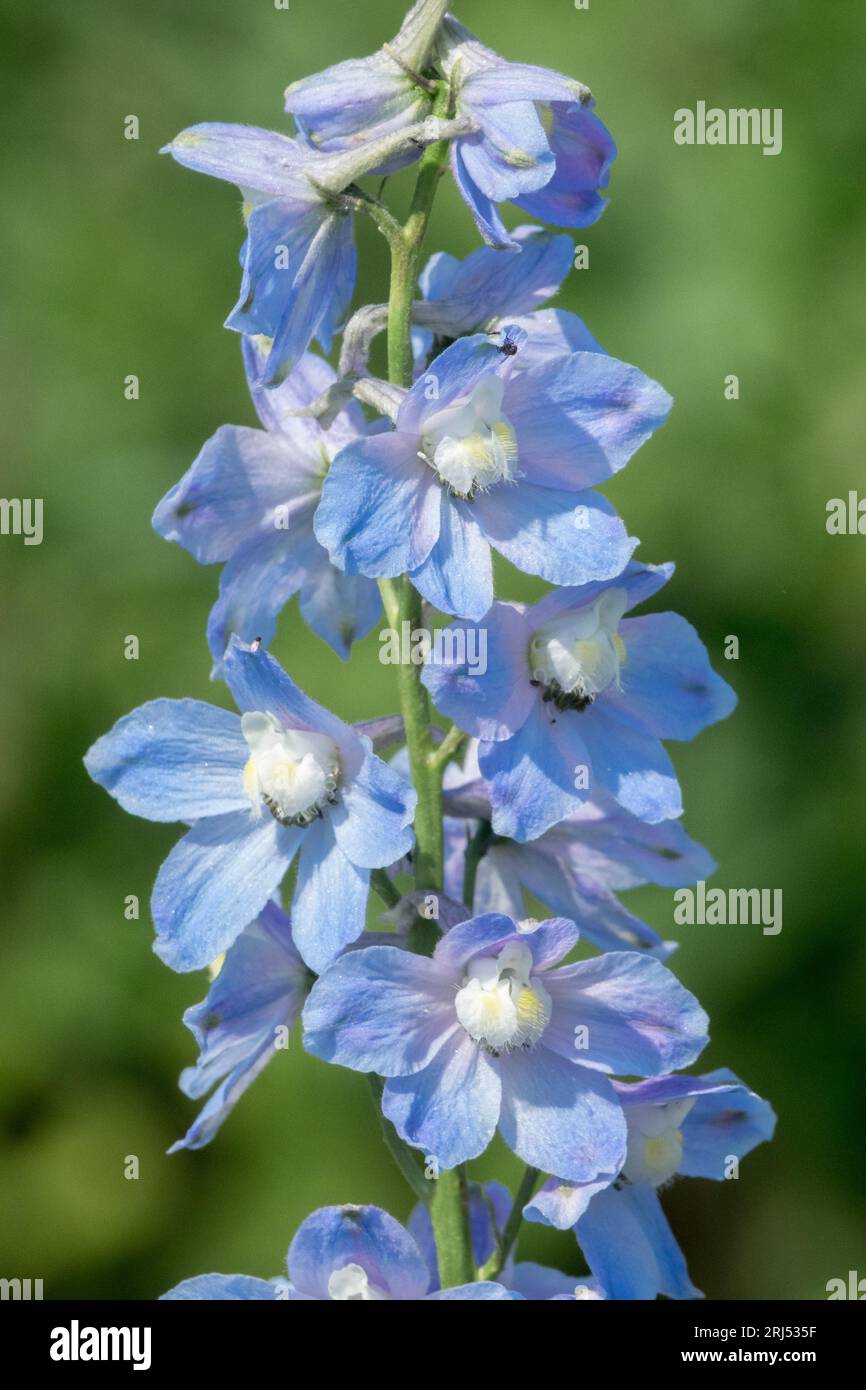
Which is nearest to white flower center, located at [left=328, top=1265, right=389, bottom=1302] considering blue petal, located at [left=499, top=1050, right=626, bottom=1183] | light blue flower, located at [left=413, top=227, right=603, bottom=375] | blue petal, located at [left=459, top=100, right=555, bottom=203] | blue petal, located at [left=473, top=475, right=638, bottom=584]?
blue petal, located at [left=499, top=1050, right=626, bottom=1183]

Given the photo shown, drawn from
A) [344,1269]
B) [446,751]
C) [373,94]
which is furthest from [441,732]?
[373,94]

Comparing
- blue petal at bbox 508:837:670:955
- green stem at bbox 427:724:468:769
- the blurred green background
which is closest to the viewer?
green stem at bbox 427:724:468:769

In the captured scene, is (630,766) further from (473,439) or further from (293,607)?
(293,607)

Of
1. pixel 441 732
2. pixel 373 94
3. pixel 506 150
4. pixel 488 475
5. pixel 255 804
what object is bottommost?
pixel 255 804

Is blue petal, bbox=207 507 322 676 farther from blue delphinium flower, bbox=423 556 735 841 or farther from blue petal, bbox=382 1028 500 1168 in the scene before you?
blue petal, bbox=382 1028 500 1168

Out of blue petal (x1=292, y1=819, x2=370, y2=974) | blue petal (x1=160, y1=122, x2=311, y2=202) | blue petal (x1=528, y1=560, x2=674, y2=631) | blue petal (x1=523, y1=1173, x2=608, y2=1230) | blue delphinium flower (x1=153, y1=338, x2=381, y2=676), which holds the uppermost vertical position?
blue petal (x1=160, y1=122, x2=311, y2=202)

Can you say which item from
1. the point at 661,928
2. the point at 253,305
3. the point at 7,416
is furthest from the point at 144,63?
the point at 253,305
